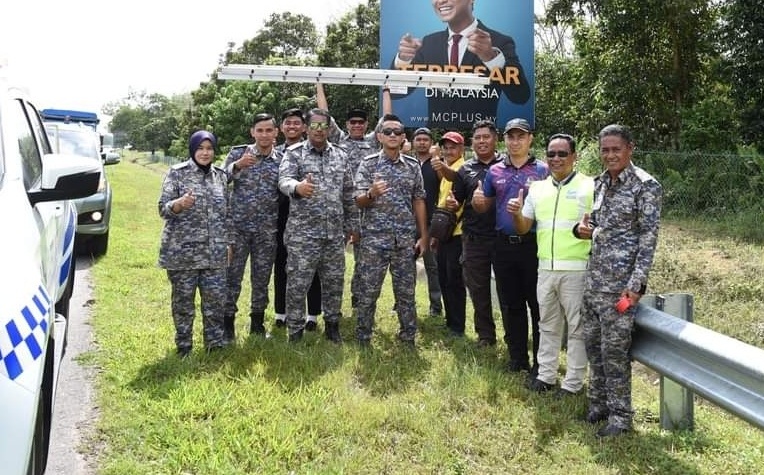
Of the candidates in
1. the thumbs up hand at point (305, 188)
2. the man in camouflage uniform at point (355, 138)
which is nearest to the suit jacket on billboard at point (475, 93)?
the man in camouflage uniform at point (355, 138)

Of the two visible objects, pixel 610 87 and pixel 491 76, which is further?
pixel 610 87

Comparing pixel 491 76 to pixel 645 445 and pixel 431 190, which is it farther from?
pixel 645 445

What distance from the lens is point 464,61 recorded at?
11.1 metres

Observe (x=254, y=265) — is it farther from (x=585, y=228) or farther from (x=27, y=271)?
(x=27, y=271)

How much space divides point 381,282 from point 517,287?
107 centimetres

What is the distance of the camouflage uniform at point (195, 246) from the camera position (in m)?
4.55

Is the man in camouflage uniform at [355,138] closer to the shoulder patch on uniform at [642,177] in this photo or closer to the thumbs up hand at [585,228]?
the thumbs up hand at [585,228]

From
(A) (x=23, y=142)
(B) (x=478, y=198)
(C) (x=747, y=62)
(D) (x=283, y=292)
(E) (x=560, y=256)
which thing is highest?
(C) (x=747, y=62)

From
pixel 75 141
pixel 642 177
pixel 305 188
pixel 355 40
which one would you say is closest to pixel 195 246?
pixel 305 188

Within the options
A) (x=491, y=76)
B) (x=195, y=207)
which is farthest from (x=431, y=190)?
(x=491, y=76)

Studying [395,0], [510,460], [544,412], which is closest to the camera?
A: [510,460]

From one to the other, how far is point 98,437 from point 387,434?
60.9 inches

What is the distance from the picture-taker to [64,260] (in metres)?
4.34

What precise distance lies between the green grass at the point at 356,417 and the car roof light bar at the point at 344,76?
93.4 inches
